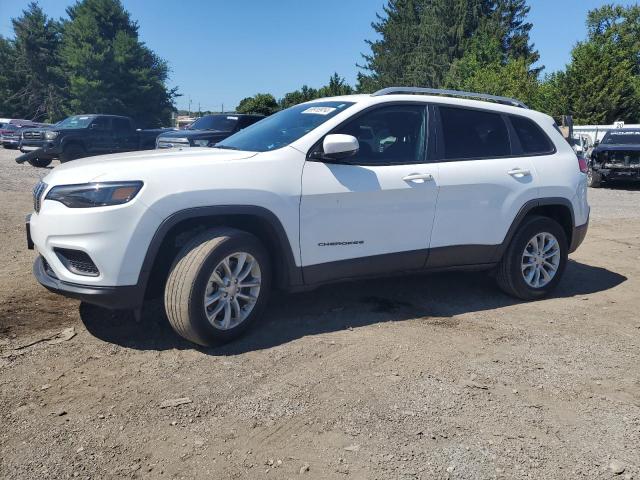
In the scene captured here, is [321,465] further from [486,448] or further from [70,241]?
[70,241]

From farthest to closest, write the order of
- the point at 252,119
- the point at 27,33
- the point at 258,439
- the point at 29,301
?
the point at 27,33
the point at 252,119
the point at 29,301
the point at 258,439

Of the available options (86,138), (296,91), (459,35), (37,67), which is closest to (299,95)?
(296,91)

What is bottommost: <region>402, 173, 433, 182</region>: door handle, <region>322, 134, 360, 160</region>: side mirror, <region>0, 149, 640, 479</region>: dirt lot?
<region>0, 149, 640, 479</region>: dirt lot

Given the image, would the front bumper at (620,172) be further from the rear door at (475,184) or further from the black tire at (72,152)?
the black tire at (72,152)

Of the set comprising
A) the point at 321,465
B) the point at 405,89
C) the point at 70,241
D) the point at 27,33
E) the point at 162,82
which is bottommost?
the point at 321,465

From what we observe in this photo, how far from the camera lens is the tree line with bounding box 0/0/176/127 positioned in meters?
50.5

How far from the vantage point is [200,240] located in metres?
3.73

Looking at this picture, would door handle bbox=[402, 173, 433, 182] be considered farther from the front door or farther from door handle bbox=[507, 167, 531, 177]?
door handle bbox=[507, 167, 531, 177]

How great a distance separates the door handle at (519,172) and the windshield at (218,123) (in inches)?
418

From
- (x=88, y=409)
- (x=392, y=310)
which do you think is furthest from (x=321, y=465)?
(x=392, y=310)

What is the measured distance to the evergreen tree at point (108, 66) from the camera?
5012 centimetres

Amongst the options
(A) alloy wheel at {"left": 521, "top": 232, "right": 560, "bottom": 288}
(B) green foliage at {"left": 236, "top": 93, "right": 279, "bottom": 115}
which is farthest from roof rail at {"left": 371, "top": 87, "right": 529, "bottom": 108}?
(B) green foliage at {"left": 236, "top": 93, "right": 279, "bottom": 115}

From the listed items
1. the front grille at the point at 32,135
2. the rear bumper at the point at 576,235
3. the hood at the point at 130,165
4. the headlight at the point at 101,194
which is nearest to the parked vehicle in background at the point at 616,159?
the rear bumper at the point at 576,235

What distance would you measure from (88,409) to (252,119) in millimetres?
12536
